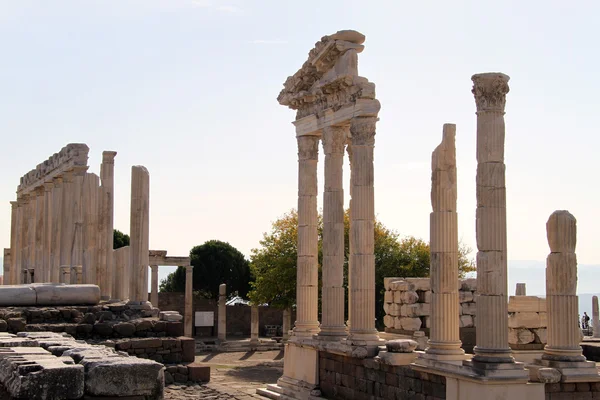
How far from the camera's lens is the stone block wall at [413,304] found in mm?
23500

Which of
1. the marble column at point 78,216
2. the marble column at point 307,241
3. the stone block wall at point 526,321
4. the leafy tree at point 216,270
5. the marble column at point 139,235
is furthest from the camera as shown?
the leafy tree at point 216,270

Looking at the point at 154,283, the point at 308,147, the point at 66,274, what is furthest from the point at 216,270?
the point at 308,147

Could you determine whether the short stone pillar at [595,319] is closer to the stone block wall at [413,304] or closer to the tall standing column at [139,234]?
the stone block wall at [413,304]

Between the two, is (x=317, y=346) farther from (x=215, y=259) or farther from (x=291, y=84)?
(x=215, y=259)

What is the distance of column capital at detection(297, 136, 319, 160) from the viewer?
22.6m

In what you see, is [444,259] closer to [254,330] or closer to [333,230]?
[333,230]

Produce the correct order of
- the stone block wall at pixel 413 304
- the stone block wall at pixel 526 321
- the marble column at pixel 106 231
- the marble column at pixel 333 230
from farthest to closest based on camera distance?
1. the marble column at pixel 106 231
2. the stone block wall at pixel 413 304
3. the marble column at pixel 333 230
4. the stone block wall at pixel 526 321

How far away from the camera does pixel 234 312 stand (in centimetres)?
5494

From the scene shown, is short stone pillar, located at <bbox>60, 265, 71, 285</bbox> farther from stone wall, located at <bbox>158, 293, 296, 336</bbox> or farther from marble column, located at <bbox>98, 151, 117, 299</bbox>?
stone wall, located at <bbox>158, 293, 296, 336</bbox>

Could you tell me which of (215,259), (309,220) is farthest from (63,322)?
(215,259)

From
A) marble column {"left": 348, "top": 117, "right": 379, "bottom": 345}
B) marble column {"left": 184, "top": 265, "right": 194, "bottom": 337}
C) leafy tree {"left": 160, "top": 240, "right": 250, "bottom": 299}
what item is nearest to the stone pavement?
marble column {"left": 348, "top": 117, "right": 379, "bottom": 345}

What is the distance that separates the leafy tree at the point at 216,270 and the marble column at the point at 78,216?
2983cm

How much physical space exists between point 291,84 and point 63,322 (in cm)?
886

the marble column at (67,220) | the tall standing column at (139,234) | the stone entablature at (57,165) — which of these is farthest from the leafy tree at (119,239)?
the tall standing column at (139,234)
